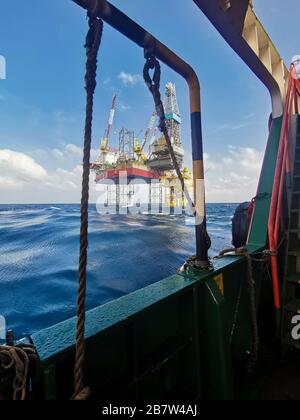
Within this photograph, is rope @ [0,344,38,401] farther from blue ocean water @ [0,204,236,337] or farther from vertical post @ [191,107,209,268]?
blue ocean water @ [0,204,236,337]

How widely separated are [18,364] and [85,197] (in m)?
0.62

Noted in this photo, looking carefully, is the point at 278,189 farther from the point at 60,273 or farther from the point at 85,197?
the point at 60,273

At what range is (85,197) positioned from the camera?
2.72ft

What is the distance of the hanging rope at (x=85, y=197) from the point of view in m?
0.77

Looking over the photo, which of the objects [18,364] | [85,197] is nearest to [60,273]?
[18,364]

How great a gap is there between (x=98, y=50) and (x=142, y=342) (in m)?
1.51

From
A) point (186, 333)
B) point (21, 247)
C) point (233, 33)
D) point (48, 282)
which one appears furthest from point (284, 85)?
point (21, 247)

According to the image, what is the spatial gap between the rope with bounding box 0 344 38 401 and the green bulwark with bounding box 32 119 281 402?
48mm

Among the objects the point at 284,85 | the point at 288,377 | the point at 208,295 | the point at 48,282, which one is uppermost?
the point at 284,85

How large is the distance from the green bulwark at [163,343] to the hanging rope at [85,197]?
15cm

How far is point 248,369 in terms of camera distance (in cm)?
196

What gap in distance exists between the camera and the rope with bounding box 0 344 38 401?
30.2 inches

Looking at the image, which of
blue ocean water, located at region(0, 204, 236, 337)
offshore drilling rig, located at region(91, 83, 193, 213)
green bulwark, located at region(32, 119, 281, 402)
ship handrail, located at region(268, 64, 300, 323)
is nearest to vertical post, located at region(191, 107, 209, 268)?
green bulwark, located at region(32, 119, 281, 402)
